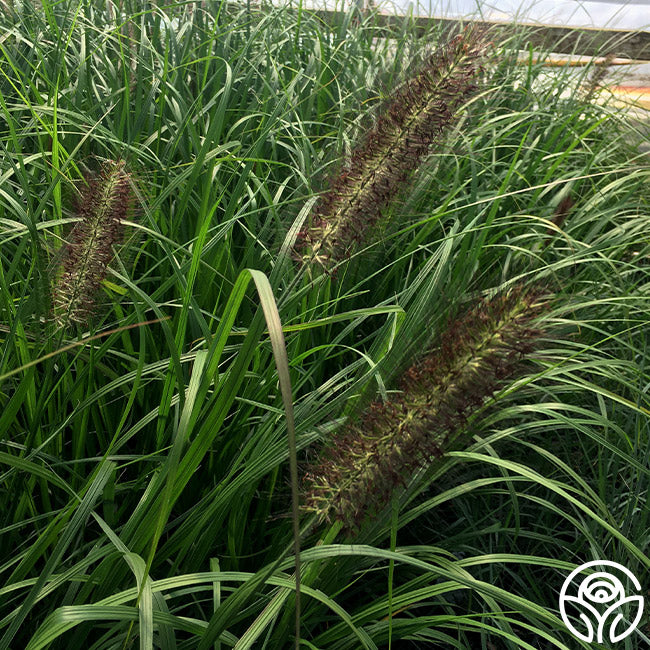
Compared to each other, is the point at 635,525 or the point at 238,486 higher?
the point at 238,486

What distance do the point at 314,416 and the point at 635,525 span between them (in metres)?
0.80

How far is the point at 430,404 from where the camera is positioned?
0.89 m

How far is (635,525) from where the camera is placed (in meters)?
1.56

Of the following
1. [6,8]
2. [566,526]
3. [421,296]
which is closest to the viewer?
[421,296]

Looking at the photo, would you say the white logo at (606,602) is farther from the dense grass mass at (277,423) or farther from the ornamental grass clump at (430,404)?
the ornamental grass clump at (430,404)

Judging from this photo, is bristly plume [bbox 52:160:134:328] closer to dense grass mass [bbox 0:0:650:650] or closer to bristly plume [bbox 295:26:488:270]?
dense grass mass [bbox 0:0:650:650]

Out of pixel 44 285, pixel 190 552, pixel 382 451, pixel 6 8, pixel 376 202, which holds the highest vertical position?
pixel 376 202

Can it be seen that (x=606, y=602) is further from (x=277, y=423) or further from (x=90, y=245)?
(x=90, y=245)

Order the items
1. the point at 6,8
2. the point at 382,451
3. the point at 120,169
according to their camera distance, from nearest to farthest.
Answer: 1. the point at 382,451
2. the point at 120,169
3. the point at 6,8

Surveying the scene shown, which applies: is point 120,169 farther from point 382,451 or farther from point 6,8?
point 6,8

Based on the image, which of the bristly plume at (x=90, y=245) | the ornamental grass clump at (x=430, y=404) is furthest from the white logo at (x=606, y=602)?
the bristly plume at (x=90, y=245)

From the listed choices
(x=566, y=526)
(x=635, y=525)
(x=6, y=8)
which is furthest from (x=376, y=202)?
(x=6, y=8)

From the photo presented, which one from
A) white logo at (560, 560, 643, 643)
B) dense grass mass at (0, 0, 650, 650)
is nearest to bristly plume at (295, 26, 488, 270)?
dense grass mass at (0, 0, 650, 650)

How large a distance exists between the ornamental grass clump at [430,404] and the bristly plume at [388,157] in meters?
0.29
